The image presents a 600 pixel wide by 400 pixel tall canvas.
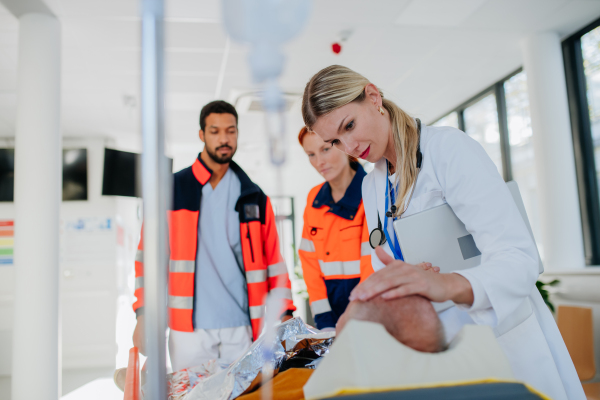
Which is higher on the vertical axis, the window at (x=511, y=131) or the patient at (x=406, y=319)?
the window at (x=511, y=131)

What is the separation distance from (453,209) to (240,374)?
22.0 inches

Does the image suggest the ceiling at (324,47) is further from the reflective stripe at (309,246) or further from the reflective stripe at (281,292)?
the reflective stripe at (281,292)

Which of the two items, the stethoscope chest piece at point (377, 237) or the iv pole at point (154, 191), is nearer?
the iv pole at point (154, 191)

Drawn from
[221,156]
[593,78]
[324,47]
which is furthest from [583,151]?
[221,156]

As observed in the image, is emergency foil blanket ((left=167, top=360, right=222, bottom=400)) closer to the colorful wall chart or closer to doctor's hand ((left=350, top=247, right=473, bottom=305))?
doctor's hand ((left=350, top=247, right=473, bottom=305))

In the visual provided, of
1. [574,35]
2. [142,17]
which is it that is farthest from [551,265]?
[142,17]

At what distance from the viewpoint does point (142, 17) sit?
1.41ft

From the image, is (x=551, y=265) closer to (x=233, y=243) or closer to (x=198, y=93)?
(x=233, y=243)

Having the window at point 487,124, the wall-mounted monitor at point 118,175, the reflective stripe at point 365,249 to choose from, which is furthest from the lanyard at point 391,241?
the window at point 487,124

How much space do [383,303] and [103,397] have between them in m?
3.98

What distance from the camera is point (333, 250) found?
201 centimetres

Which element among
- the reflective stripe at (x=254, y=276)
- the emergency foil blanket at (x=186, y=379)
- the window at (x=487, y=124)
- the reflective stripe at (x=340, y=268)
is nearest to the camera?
the emergency foil blanket at (x=186, y=379)

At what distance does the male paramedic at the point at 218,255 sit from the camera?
1.65m

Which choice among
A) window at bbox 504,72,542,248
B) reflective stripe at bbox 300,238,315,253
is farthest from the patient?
window at bbox 504,72,542,248
